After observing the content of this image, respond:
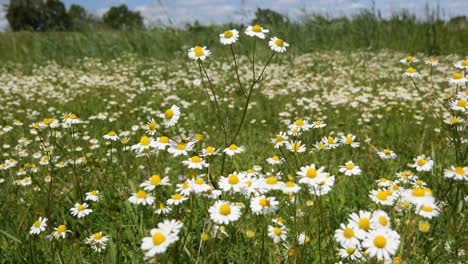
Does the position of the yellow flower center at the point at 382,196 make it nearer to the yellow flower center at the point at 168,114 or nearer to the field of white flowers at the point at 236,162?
the field of white flowers at the point at 236,162

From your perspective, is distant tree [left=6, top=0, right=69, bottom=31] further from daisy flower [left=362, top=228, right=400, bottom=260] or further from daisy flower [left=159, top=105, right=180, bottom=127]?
daisy flower [left=362, top=228, right=400, bottom=260]

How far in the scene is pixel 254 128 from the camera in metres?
4.03

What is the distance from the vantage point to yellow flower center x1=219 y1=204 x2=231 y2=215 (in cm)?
116

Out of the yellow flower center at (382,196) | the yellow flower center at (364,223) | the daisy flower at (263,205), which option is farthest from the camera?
the yellow flower center at (382,196)

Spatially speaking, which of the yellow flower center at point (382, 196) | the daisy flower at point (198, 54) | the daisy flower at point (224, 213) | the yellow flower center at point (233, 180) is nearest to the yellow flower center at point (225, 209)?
the daisy flower at point (224, 213)

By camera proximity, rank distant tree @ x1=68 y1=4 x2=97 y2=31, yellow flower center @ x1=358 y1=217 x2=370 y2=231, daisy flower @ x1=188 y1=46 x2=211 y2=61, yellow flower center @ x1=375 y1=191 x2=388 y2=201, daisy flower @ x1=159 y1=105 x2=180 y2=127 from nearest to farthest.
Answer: yellow flower center @ x1=358 y1=217 x2=370 y2=231 < yellow flower center @ x1=375 y1=191 x2=388 y2=201 < daisy flower @ x1=159 y1=105 x2=180 y2=127 < daisy flower @ x1=188 y1=46 x2=211 y2=61 < distant tree @ x1=68 y1=4 x2=97 y2=31

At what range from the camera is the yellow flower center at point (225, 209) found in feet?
3.81

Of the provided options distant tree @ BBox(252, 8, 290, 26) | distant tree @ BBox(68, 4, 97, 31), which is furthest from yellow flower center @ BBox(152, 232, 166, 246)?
distant tree @ BBox(68, 4, 97, 31)

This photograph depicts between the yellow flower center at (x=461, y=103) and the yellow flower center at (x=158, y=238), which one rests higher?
the yellow flower center at (x=158, y=238)

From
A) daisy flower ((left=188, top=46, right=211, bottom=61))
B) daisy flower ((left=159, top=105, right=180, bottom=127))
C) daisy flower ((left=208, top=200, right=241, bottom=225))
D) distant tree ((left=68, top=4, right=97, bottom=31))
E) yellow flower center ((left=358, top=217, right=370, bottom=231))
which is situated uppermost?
distant tree ((left=68, top=4, right=97, bottom=31))

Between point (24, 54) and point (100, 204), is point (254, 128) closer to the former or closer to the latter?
point (100, 204)

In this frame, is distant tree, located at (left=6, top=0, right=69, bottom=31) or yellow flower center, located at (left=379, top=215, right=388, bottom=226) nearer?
yellow flower center, located at (left=379, top=215, right=388, bottom=226)

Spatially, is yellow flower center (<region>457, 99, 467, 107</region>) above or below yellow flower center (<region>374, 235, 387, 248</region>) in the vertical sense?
above

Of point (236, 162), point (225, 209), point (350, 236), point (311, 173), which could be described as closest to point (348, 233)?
point (350, 236)
